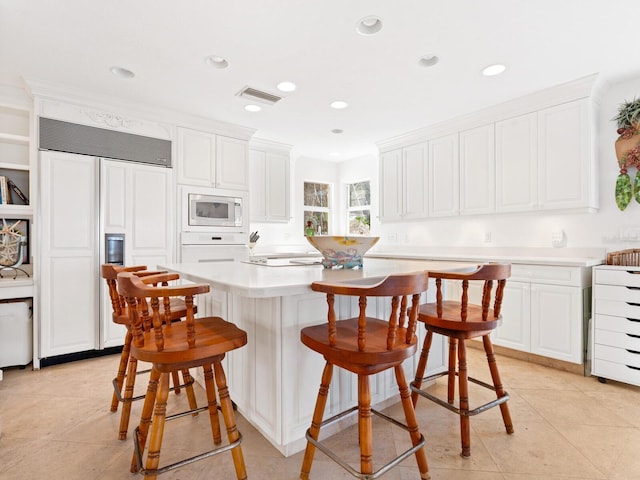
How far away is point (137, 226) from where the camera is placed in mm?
3318

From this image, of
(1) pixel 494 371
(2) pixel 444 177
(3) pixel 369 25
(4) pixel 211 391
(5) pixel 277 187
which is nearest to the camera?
(4) pixel 211 391

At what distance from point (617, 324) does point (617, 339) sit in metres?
0.11

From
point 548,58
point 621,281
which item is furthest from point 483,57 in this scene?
point 621,281

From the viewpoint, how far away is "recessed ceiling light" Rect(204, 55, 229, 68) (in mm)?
2508

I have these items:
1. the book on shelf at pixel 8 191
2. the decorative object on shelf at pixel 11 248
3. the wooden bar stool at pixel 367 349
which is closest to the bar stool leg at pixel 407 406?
the wooden bar stool at pixel 367 349

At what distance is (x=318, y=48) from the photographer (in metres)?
2.40

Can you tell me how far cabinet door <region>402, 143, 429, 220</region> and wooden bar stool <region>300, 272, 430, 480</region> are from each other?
3.03 meters

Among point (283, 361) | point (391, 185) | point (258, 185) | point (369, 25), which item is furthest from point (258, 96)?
point (283, 361)

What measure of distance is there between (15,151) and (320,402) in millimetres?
3678

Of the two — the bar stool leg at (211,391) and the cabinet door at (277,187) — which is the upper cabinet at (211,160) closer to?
the cabinet door at (277,187)

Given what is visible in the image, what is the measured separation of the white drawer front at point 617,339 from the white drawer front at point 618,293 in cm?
25

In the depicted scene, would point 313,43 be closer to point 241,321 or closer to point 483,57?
point 483,57

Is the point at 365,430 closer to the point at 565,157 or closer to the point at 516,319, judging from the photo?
the point at 516,319

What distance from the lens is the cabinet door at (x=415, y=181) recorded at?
416 centimetres
